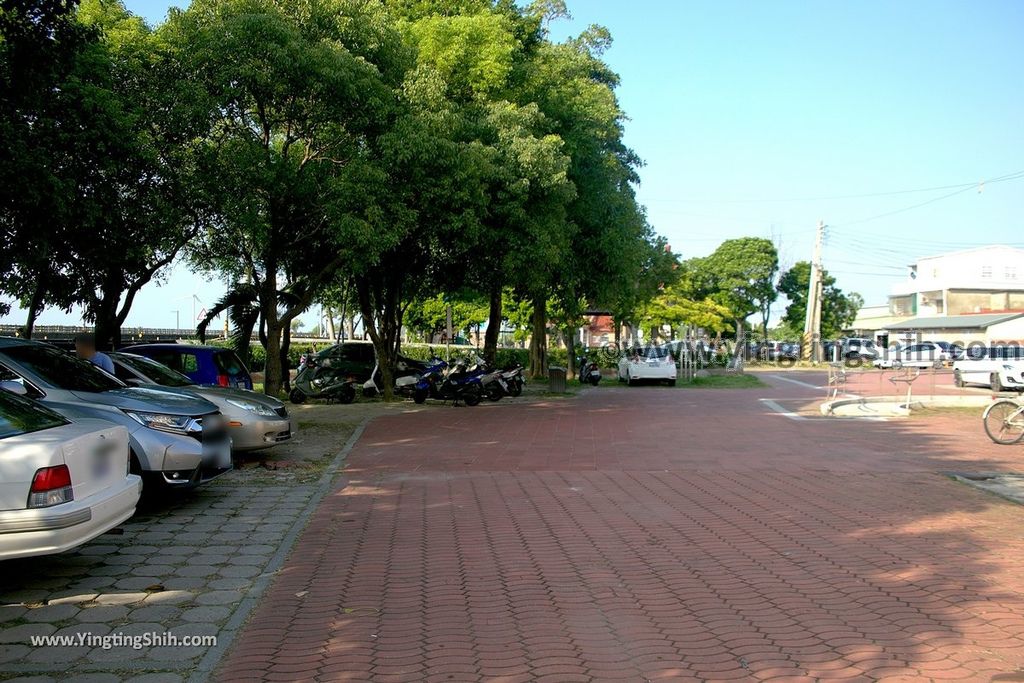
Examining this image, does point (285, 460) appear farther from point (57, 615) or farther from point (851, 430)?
point (851, 430)

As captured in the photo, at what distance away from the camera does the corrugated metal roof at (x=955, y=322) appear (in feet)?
179

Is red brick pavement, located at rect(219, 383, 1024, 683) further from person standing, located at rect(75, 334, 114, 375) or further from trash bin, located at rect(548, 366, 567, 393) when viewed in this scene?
trash bin, located at rect(548, 366, 567, 393)

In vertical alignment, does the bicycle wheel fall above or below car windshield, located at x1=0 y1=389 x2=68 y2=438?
below

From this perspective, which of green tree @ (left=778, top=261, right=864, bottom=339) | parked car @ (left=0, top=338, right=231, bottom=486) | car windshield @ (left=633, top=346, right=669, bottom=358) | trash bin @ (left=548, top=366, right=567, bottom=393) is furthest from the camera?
green tree @ (left=778, top=261, right=864, bottom=339)

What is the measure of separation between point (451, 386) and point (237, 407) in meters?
11.3

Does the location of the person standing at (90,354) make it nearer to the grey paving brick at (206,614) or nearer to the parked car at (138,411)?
the parked car at (138,411)

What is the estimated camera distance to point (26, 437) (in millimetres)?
5453

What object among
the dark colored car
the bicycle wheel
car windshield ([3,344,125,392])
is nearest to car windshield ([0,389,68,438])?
car windshield ([3,344,125,392])

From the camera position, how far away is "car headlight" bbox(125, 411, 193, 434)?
8273mm

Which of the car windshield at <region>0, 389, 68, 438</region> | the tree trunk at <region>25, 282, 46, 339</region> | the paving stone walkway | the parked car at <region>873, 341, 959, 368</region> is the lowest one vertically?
the paving stone walkway

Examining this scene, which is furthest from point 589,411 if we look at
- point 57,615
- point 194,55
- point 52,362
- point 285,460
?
point 57,615

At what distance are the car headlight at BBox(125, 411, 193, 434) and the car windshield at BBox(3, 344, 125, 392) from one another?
68 centimetres

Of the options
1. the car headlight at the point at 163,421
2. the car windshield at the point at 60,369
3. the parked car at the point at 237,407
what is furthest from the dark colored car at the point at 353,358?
the car headlight at the point at 163,421

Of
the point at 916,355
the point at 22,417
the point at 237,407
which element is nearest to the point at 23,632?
the point at 22,417
